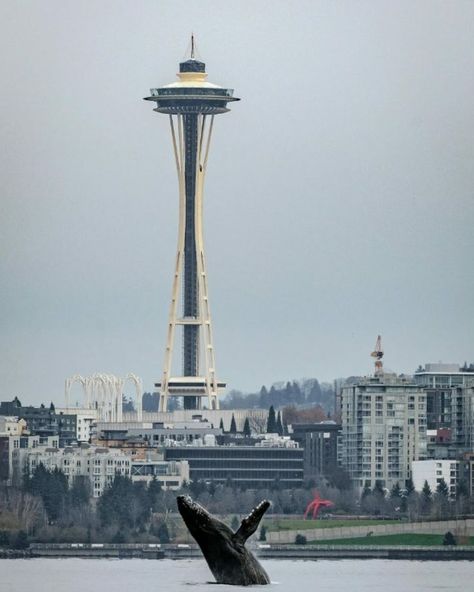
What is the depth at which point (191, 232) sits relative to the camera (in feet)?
521

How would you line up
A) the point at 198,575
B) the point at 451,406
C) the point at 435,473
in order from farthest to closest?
the point at 451,406, the point at 435,473, the point at 198,575

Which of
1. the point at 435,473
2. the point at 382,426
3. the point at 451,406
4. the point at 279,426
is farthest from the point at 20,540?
the point at 279,426

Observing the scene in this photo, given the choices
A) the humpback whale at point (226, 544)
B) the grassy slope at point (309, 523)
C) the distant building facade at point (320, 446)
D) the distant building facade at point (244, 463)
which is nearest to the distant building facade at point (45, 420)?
the distant building facade at point (244, 463)

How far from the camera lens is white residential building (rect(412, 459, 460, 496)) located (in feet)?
437

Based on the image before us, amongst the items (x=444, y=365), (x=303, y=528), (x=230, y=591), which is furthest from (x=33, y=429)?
(x=230, y=591)

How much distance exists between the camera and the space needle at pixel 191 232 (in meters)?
158

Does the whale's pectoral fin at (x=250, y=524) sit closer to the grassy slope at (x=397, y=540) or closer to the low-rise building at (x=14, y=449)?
the grassy slope at (x=397, y=540)

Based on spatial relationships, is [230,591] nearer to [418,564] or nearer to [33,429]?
[418,564]

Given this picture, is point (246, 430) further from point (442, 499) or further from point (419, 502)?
point (419, 502)

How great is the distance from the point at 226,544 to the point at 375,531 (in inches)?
2994

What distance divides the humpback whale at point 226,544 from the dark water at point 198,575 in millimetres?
8841

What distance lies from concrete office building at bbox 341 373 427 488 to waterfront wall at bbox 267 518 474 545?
24441 millimetres

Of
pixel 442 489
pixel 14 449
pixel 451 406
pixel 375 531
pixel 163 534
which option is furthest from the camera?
pixel 451 406

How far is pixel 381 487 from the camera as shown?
441 feet
